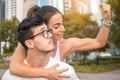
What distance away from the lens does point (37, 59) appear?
2.11 meters

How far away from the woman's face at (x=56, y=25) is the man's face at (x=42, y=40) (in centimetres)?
30

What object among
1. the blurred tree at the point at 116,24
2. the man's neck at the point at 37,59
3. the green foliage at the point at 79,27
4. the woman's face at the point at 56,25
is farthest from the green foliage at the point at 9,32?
the man's neck at the point at 37,59

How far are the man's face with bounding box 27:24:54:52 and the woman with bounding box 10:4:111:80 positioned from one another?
13 cm

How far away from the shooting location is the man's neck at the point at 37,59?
2.11 m

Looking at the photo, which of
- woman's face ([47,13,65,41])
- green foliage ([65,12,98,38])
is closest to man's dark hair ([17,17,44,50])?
woman's face ([47,13,65,41])

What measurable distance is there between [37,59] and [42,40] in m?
0.12

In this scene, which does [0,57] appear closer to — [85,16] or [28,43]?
[85,16]

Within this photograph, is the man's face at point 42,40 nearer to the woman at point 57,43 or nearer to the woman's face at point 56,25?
the woman at point 57,43

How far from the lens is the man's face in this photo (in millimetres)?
2075

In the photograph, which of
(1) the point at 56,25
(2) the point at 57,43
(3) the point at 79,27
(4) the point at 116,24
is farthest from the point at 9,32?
(1) the point at 56,25

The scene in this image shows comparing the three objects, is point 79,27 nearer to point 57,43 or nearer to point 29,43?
point 57,43

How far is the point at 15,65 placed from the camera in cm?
222

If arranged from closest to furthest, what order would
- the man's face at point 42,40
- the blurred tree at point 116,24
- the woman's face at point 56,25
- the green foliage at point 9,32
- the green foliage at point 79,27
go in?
the man's face at point 42,40 < the woman's face at point 56,25 < the blurred tree at point 116,24 < the green foliage at point 79,27 < the green foliage at point 9,32

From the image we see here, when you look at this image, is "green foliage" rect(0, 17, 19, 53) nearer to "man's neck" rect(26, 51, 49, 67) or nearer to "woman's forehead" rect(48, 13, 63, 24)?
"woman's forehead" rect(48, 13, 63, 24)
